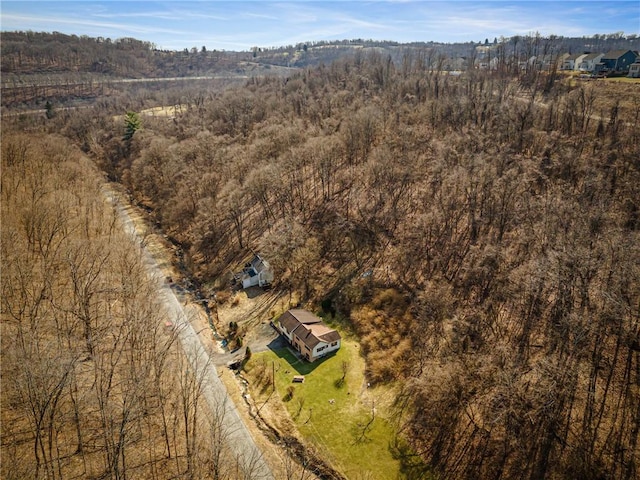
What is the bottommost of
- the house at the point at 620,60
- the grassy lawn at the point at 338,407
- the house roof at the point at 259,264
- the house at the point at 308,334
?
the grassy lawn at the point at 338,407

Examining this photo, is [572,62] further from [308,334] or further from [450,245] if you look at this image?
[308,334]

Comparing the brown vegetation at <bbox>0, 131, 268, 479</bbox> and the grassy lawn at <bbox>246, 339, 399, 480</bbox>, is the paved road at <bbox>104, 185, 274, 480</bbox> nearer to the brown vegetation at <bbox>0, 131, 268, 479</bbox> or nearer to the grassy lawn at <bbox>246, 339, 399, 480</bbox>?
the brown vegetation at <bbox>0, 131, 268, 479</bbox>

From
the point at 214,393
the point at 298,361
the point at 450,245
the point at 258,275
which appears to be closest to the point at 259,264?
the point at 258,275

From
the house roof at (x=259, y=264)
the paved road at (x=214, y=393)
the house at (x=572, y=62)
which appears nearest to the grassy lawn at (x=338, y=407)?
the paved road at (x=214, y=393)

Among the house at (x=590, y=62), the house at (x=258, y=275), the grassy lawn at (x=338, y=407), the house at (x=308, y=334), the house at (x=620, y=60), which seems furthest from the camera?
the house at (x=590, y=62)

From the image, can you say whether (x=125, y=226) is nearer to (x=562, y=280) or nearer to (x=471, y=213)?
(x=471, y=213)

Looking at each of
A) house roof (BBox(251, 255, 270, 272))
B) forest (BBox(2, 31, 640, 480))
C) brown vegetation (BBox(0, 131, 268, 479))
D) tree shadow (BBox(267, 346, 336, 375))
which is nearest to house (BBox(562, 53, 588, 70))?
forest (BBox(2, 31, 640, 480))

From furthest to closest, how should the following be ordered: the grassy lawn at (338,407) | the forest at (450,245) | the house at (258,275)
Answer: the house at (258,275) → the grassy lawn at (338,407) → the forest at (450,245)

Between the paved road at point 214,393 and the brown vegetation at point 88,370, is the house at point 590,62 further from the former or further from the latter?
the brown vegetation at point 88,370
